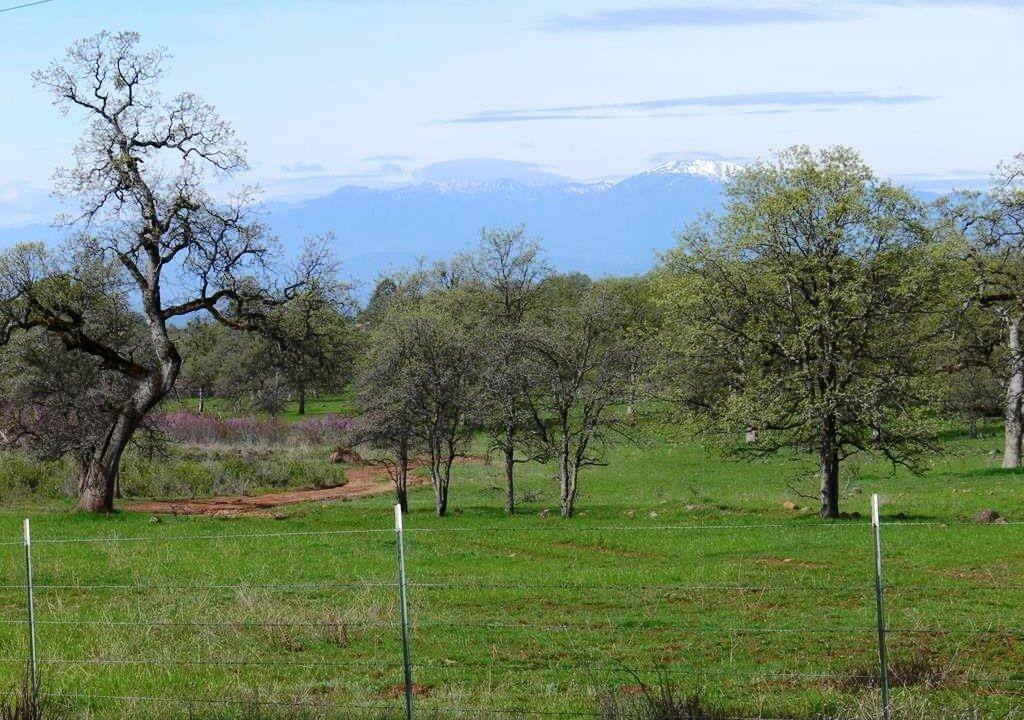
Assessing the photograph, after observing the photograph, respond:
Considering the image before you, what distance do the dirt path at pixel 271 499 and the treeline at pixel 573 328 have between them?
9.76 feet

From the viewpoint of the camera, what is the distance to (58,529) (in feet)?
98.1

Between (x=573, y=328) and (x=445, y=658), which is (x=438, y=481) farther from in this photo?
(x=445, y=658)

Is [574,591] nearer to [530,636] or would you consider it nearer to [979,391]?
Result: [530,636]

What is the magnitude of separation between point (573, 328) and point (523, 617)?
2123cm

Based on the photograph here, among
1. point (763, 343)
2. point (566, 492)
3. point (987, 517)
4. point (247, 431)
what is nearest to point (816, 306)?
point (763, 343)

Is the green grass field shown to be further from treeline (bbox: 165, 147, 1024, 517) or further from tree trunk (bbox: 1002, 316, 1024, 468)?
tree trunk (bbox: 1002, 316, 1024, 468)

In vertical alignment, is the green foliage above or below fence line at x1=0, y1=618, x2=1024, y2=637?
above

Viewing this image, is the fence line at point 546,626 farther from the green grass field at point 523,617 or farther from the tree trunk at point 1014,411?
the tree trunk at point 1014,411

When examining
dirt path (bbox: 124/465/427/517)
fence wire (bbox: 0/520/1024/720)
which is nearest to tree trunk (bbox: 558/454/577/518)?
dirt path (bbox: 124/465/427/517)

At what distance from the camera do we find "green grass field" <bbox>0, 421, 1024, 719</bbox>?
35.7 feet

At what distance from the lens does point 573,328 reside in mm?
36688

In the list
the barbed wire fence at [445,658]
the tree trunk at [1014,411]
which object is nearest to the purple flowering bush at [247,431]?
the tree trunk at [1014,411]

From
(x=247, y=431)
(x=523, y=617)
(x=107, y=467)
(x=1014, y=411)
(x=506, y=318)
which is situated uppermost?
(x=506, y=318)

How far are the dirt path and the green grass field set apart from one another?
5.18 m
